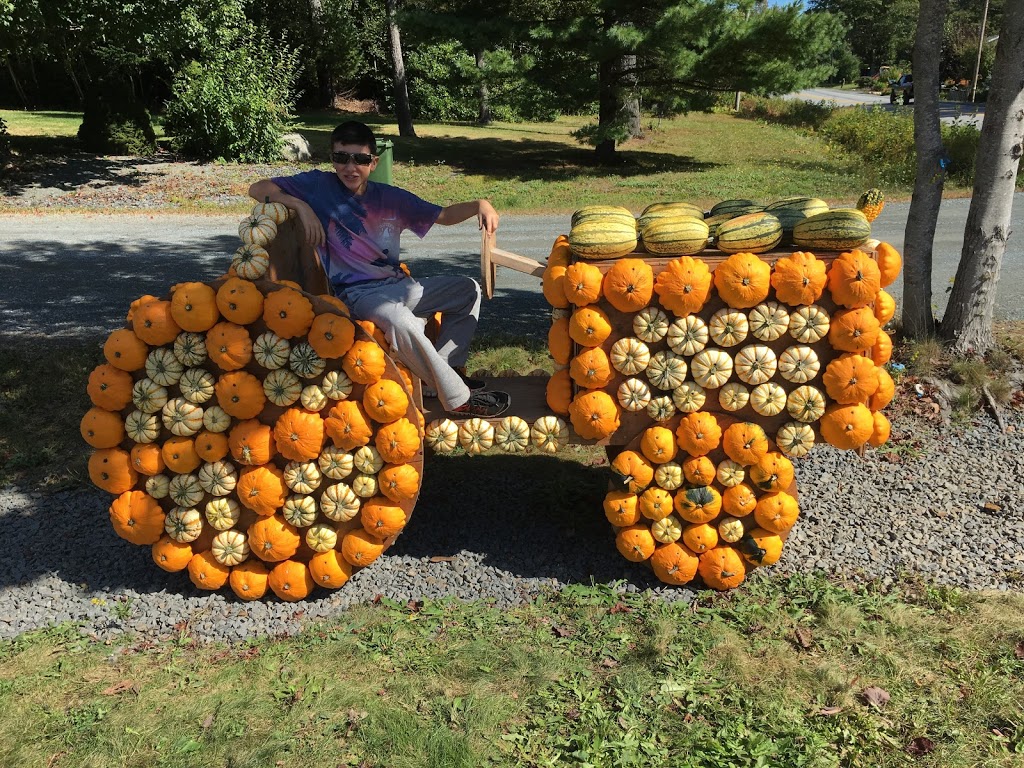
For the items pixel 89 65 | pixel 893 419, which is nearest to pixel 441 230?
pixel 893 419

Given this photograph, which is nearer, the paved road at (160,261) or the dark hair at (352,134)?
the dark hair at (352,134)

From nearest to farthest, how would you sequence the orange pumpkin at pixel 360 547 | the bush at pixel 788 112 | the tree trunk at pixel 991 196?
the orange pumpkin at pixel 360 547 → the tree trunk at pixel 991 196 → the bush at pixel 788 112

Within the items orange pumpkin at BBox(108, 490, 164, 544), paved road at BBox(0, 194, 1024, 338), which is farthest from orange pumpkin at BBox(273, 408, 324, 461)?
paved road at BBox(0, 194, 1024, 338)

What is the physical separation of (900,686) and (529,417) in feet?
6.10

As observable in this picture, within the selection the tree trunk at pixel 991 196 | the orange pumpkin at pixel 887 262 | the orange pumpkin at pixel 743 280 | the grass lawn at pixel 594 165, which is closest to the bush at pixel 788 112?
the grass lawn at pixel 594 165

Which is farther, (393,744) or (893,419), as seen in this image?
(893,419)

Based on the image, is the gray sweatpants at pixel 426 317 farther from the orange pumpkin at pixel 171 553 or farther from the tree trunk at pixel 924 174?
the tree trunk at pixel 924 174

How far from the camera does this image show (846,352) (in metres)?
3.32

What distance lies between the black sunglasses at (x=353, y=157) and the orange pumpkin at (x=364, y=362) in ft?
2.84

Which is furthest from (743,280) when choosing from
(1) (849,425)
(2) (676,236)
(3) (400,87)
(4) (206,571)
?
(3) (400,87)

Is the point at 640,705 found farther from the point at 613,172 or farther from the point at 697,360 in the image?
the point at 613,172

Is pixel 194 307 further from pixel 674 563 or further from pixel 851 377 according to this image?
pixel 851 377

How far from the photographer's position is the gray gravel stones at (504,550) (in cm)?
358

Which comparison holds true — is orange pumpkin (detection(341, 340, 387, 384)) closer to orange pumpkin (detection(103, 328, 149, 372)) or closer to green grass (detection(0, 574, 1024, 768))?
orange pumpkin (detection(103, 328, 149, 372))
